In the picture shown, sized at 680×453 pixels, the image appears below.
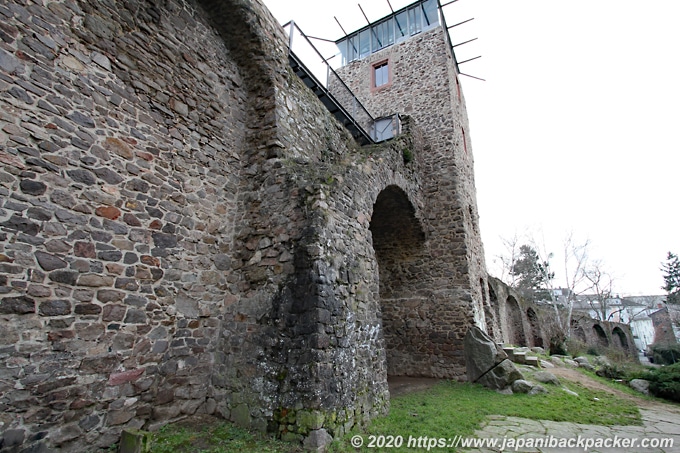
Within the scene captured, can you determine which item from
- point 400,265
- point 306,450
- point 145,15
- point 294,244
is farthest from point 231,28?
point 400,265

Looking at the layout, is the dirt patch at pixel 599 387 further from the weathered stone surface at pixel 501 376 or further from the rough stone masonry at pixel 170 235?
the rough stone masonry at pixel 170 235

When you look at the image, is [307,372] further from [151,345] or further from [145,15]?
[145,15]

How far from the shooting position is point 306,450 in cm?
357

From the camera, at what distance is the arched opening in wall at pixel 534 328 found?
19.7 metres

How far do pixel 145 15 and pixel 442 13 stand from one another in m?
11.9

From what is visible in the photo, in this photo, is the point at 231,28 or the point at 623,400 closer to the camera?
the point at 231,28

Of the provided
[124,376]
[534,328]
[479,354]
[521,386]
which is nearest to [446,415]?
[521,386]

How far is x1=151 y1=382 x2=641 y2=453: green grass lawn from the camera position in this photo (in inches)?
145

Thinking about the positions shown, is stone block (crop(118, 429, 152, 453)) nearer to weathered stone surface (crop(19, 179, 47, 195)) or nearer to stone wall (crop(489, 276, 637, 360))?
weathered stone surface (crop(19, 179, 47, 195))

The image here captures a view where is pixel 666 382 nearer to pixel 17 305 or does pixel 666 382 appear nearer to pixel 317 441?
pixel 317 441

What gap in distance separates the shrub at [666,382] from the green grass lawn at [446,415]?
46.7 inches

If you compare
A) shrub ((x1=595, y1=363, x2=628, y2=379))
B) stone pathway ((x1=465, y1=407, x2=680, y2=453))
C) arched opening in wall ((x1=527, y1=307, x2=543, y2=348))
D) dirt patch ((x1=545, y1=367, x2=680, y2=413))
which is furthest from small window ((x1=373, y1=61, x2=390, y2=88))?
arched opening in wall ((x1=527, y1=307, x2=543, y2=348))

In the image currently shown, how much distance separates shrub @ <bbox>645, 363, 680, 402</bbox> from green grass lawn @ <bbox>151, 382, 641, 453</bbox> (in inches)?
46.7

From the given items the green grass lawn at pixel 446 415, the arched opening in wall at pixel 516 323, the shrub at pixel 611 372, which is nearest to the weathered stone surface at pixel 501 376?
the green grass lawn at pixel 446 415
